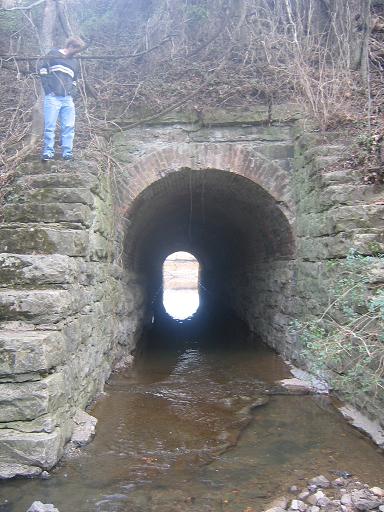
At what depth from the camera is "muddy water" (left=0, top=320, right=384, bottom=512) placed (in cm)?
327

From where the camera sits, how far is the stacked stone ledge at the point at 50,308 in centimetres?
351

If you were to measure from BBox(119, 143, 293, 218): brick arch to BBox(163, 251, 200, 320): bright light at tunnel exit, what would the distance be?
29.1ft

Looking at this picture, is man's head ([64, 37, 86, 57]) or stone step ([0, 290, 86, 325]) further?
man's head ([64, 37, 86, 57])

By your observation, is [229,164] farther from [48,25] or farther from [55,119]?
[48,25]

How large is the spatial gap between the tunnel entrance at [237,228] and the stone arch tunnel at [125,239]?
48 millimetres

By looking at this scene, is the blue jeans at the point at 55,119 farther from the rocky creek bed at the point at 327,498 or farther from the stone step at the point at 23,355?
the rocky creek bed at the point at 327,498

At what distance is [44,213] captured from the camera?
485 cm

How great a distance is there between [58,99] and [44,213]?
2.01 m

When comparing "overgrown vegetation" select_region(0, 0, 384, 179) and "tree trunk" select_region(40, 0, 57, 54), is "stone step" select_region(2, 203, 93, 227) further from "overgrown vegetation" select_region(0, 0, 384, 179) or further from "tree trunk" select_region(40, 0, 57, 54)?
"tree trunk" select_region(40, 0, 57, 54)

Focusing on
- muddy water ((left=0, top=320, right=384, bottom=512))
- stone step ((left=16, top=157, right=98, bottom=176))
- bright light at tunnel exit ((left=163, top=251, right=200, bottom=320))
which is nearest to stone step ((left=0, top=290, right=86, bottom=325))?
muddy water ((left=0, top=320, right=384, bottom=512))

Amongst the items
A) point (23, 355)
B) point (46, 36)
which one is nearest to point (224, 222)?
point (46, 36)

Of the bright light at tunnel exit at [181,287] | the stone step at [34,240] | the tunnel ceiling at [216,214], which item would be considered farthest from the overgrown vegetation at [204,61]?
the bright light at tunnel exit at [181,287]

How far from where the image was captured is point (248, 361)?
308 inches

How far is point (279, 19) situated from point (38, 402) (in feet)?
28.2
